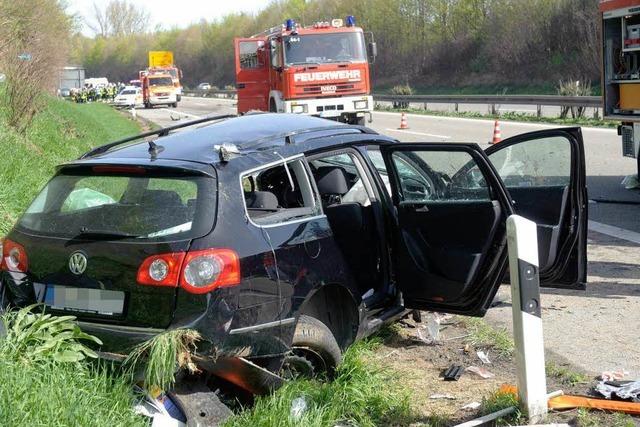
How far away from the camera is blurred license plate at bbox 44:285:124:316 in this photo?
160 inches

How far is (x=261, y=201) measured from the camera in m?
4.70

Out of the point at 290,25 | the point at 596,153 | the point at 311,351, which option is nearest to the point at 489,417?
the point at 311,351

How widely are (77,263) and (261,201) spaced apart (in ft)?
3.64

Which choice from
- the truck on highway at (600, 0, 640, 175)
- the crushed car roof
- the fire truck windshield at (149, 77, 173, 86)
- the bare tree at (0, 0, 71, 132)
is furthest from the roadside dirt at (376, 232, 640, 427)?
the fire truck windshield at (149, 77, 173, 86)

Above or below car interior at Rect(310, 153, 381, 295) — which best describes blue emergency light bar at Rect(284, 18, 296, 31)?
above

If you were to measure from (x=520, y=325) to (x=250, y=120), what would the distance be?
2.40 m

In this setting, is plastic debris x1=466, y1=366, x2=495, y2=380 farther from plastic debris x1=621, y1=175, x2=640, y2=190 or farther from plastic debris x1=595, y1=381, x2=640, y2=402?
plastic debris x1=621, y1=175, x2=640, y2=190

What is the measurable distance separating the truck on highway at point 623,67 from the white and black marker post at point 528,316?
7520 millimetres

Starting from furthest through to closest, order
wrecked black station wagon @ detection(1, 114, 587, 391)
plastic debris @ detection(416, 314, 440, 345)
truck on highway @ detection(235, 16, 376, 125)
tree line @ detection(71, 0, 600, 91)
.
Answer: tree line @ detection(71, 0, 600, 91) < truck on highway @ detection(235, 16, 376, 125) < plastic debris @ detection(416, 314, 440, 345) < wrecked black station wagon @ detection(1, 114, 587, 391)

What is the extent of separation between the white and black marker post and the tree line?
29486 mm

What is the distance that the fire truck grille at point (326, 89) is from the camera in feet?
68.4

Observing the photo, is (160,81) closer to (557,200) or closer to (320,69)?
(320,69)

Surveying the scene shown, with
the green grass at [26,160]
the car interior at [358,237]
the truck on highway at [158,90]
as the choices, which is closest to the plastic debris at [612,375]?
the car interior at [358,237]

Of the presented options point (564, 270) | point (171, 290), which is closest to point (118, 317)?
point (171, 290)
